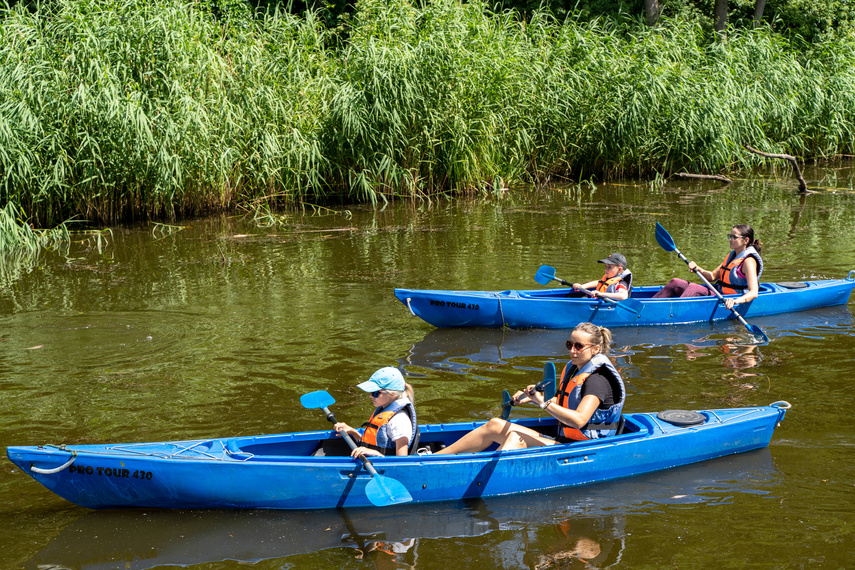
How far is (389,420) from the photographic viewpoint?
15.3ft

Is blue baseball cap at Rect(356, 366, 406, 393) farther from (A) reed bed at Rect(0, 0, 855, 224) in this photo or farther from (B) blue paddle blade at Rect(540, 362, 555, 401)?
(A) reed bed at Rect(0, 0, 855, 224)

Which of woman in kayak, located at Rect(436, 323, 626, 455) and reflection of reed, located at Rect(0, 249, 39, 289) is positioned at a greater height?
reflection of reed, located at Rect(0, 249, 39, 289)

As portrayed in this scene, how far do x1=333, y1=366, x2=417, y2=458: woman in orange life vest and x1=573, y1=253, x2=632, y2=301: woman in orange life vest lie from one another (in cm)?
329

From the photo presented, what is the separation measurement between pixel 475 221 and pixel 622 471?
7865mm

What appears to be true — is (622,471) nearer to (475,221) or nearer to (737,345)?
(737,345)

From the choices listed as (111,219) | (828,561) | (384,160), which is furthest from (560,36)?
(828,561)

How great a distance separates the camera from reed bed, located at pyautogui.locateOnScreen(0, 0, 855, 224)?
11.1 m

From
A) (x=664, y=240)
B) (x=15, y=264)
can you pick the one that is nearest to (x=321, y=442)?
(x=664, y=240)

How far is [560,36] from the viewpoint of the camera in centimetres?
1534

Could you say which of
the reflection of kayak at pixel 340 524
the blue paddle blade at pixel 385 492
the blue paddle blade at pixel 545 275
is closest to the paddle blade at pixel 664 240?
the blue paddle blade at pixel 545 275

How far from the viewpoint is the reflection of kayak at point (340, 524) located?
164 inches

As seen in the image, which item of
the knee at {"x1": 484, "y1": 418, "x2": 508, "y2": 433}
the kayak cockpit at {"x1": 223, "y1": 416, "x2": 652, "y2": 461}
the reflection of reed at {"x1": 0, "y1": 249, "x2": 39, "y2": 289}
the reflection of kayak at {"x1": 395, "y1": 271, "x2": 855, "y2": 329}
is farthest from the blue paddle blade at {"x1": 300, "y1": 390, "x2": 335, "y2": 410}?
the reflection of reed at {"x1": 0, "y1": 249, "x2": 39, "y2": 289}

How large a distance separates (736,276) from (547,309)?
1810 millimetres

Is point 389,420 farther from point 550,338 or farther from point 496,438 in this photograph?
point 550,338
